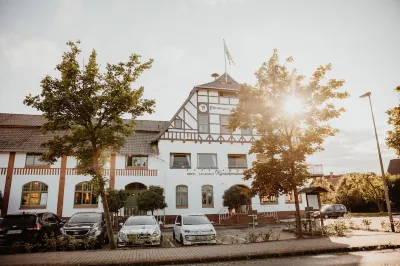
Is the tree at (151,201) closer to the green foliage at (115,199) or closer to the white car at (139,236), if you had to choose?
the green foliage at (115,199)

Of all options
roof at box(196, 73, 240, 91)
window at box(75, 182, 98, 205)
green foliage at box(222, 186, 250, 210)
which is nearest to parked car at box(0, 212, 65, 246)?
window at box(75, 182, 98, 205)

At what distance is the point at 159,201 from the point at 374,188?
2957 cm

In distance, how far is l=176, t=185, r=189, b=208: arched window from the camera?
23.6 metres

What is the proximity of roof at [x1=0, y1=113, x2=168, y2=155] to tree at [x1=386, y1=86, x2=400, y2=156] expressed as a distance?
1807 centimetres

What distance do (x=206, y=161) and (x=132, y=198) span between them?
24.7 feet

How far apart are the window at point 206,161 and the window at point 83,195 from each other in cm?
971

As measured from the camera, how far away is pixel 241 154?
2608 cm

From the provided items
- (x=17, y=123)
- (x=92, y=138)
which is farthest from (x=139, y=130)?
(x=92, y=138)

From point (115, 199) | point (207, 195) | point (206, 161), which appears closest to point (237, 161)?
point (206, 161)

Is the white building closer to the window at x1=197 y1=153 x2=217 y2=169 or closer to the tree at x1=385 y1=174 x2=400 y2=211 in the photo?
the window at x1=197 y1=153 x2=217 y2=169

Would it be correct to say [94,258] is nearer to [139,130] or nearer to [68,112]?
[68,112]

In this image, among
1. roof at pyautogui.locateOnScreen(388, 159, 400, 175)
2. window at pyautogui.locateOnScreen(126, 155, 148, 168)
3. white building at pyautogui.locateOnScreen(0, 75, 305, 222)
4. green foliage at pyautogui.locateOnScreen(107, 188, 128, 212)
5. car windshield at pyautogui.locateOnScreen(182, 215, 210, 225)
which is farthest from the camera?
roof at pyautogui.locateOnScreen(388, 159, 400, 175)

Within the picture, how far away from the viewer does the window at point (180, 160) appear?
24438mm

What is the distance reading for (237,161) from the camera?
1026 inches
